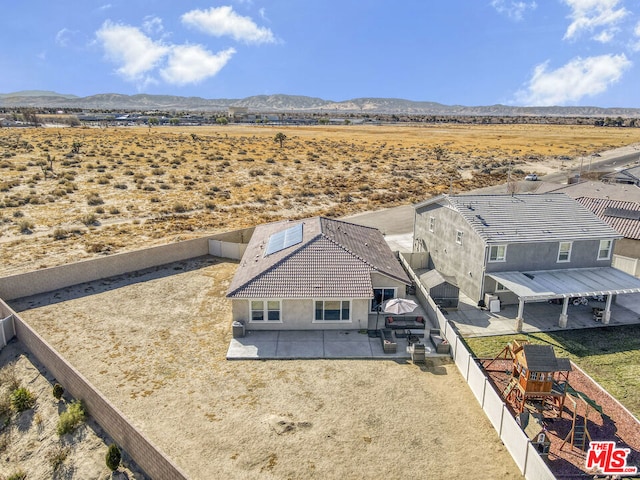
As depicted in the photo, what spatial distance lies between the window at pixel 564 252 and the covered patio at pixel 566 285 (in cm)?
64

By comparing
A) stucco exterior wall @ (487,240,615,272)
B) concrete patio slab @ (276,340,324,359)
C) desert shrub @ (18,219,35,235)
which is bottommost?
concrete patio slab @ (276,340,324,359)

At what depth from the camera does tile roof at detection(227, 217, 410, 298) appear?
2212cm

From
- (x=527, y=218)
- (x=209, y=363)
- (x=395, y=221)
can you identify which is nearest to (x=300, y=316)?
(x=209, y=363)

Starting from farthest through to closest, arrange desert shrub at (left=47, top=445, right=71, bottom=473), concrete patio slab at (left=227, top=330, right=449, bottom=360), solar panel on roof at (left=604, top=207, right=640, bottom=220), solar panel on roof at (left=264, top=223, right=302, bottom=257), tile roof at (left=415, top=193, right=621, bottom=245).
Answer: solar panel on roof at (left=604, top=207, right=640, bottom=220), solar panel on roof at (left=264, top=223, right=302, bottom=257), tile roof at (left=415, top=193, right=621, bottom=245), concrete patio slab at (left=227, top=330, right=449, bottom=360), desert shrub at (left=47, top=445, right=71, bottom=473)

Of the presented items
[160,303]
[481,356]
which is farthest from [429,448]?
[160,303]

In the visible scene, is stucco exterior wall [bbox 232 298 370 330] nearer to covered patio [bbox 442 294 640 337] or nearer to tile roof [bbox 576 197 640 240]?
covered patio [bbox 442 294 640 337]

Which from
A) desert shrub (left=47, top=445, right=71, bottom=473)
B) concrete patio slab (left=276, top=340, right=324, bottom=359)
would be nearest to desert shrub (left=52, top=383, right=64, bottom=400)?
desert shrub (left=47, top=445, right=71, bottom=473)

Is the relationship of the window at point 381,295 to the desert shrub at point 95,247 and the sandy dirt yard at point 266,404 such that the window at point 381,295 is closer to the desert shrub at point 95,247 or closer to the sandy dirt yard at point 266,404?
the sandy dirt yard at point 266,404

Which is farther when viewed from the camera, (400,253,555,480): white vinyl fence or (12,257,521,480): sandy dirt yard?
(12,257,521,480): sandy dirt yard

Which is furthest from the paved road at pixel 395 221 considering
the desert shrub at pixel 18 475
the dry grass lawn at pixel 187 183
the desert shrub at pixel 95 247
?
the desert shrub at pixel 18 475

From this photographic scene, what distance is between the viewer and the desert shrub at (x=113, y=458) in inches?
556

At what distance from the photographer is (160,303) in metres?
25.6

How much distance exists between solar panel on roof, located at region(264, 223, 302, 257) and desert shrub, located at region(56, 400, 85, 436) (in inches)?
474

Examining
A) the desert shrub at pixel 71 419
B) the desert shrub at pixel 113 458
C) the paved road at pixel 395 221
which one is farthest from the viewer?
the paved road at pixel 395 221
